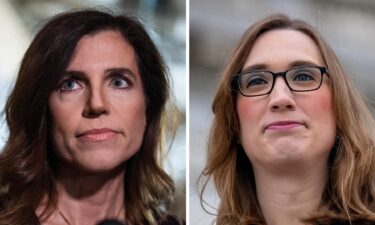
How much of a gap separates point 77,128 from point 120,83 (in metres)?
0.14

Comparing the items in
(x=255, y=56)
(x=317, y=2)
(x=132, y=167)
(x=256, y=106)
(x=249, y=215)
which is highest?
(x=317, y=2)

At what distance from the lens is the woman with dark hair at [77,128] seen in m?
1.32

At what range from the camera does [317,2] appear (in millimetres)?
1512

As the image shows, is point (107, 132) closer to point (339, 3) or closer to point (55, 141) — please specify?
point (55, 141)

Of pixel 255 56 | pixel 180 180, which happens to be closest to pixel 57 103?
pixel 180 180

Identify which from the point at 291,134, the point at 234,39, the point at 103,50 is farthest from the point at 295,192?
the point at 103,50

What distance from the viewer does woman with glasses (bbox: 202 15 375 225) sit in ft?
4.16

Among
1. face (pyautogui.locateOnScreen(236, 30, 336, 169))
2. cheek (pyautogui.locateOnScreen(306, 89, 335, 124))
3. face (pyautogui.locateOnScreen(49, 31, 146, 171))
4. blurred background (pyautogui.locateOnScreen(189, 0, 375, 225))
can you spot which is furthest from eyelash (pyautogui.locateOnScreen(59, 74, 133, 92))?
cheek (pyautogui.locateOnScreen(306, 89, 335, 124))

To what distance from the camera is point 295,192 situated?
4.28ft

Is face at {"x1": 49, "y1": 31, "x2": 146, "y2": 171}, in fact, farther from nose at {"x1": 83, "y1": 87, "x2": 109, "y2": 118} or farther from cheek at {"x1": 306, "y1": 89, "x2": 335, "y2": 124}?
cheek at {"x1": 306, "y1": 89, "x2": 335, "y2": 124}

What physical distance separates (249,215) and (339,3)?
1.92ft

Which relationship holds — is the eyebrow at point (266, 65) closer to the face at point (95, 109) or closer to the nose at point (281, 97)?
the nose at point (281, 97)

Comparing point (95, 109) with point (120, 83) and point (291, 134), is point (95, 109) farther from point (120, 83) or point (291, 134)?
point (291, 134)

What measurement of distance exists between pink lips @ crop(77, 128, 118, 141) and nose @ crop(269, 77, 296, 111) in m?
0.35
